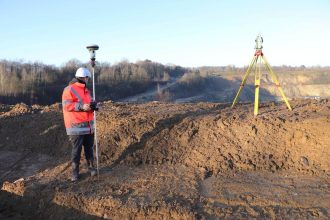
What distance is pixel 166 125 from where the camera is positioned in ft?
28.6

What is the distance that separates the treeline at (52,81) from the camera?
39750 millimetres

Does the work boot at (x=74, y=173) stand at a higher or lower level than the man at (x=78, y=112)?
lower

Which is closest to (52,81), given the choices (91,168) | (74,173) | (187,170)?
(91,168)

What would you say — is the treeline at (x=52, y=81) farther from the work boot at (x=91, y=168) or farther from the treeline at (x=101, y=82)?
the work boot at (x=91, y=168)

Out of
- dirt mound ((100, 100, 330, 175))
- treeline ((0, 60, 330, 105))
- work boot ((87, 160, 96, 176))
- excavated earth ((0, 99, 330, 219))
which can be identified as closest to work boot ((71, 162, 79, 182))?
excavated earth ((0, 99, 330, 219))

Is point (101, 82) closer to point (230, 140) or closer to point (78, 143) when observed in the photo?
point (230, 140)

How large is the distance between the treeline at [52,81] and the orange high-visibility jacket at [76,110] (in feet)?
83.9

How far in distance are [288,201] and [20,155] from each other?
6.76m

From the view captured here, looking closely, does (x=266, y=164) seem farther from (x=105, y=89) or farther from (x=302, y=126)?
(x=105, y=89)

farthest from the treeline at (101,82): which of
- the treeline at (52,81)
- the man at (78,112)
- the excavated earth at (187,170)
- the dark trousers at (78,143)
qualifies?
the man at (78,112)

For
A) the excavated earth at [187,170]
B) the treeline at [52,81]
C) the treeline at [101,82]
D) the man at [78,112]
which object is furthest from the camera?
the treeline at [101,82]

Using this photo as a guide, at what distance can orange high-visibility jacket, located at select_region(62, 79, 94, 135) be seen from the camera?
6824mm

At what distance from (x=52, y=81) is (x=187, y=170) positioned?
40.8 meters

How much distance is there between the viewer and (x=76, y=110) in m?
6.82
